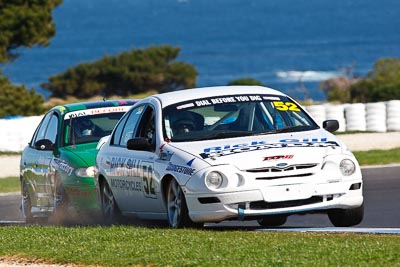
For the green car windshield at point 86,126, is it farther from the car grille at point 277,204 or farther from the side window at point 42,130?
the car grille at point 277,204

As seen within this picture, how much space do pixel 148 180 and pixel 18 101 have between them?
33.3 m

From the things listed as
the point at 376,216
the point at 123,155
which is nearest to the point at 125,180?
the point at 123,155

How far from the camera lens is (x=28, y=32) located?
152ft

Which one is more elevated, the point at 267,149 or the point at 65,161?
the point at 267,149

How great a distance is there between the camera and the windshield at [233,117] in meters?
12.0

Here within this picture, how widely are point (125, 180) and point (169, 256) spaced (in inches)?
137

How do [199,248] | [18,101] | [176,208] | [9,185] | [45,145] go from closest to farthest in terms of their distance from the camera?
[199,248], [176,208], [45,145], [9,185], [18,101]

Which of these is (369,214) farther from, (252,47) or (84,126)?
(252,47)

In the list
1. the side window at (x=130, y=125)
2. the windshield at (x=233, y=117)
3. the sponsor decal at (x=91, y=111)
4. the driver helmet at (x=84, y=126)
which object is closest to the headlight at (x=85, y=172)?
the driver helmet at (x=84, y=126)

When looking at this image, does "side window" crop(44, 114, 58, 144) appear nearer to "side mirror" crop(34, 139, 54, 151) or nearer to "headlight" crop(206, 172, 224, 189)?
"side mirror" crop(34, 139, 54, 151)

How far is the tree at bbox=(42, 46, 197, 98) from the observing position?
65.2 meters

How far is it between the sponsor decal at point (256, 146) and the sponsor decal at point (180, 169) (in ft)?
0.58

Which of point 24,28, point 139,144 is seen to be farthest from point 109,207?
point 24,28

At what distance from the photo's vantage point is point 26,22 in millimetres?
46094
